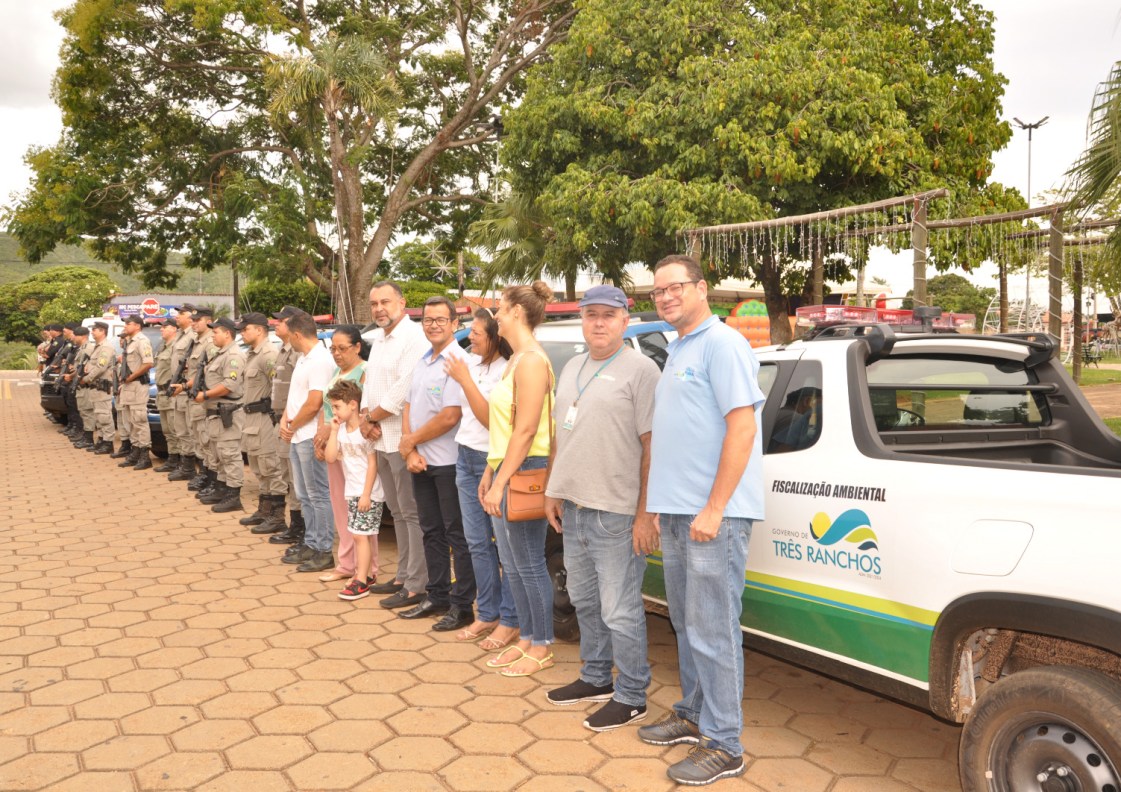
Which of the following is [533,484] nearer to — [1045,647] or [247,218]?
[1045,647]

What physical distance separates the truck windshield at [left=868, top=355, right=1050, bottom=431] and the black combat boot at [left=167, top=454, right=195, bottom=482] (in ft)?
30.0

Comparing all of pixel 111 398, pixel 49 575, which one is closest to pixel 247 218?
pixel 111 398

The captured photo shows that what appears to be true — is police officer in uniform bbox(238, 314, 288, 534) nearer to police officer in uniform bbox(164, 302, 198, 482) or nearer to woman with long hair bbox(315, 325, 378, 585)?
woman with long hair bbox(315, 325, 378, 585)

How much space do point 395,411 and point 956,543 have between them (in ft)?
11.7

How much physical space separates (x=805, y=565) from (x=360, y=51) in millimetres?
17613

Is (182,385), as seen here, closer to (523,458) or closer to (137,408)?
(137,408)

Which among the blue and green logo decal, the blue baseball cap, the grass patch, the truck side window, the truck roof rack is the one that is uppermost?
the blue baseball cap

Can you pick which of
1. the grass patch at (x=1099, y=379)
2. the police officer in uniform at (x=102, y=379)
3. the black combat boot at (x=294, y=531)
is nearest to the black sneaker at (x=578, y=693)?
the black combat boot at (x=294, y=531)

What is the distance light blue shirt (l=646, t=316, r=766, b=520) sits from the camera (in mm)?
3236

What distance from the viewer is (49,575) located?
21.4ft

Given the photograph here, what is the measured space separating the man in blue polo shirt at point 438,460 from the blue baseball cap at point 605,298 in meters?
1.43

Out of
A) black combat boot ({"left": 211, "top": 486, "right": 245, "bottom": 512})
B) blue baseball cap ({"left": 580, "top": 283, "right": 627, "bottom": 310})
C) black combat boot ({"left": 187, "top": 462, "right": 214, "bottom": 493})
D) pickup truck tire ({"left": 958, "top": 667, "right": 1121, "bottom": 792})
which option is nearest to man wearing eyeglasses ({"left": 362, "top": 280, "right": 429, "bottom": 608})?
blue baseball cap ({"left": 580, "top": 283, "right": 627, "bottom": 310})

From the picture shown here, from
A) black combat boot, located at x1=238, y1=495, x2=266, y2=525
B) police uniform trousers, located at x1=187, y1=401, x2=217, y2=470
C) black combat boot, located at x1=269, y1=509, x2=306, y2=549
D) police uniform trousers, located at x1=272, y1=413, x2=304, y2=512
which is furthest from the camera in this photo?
police uniform trousers, located at x1=187, y1=401, x2=217, y2=470

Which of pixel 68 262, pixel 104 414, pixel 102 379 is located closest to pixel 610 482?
pixel 102 379
